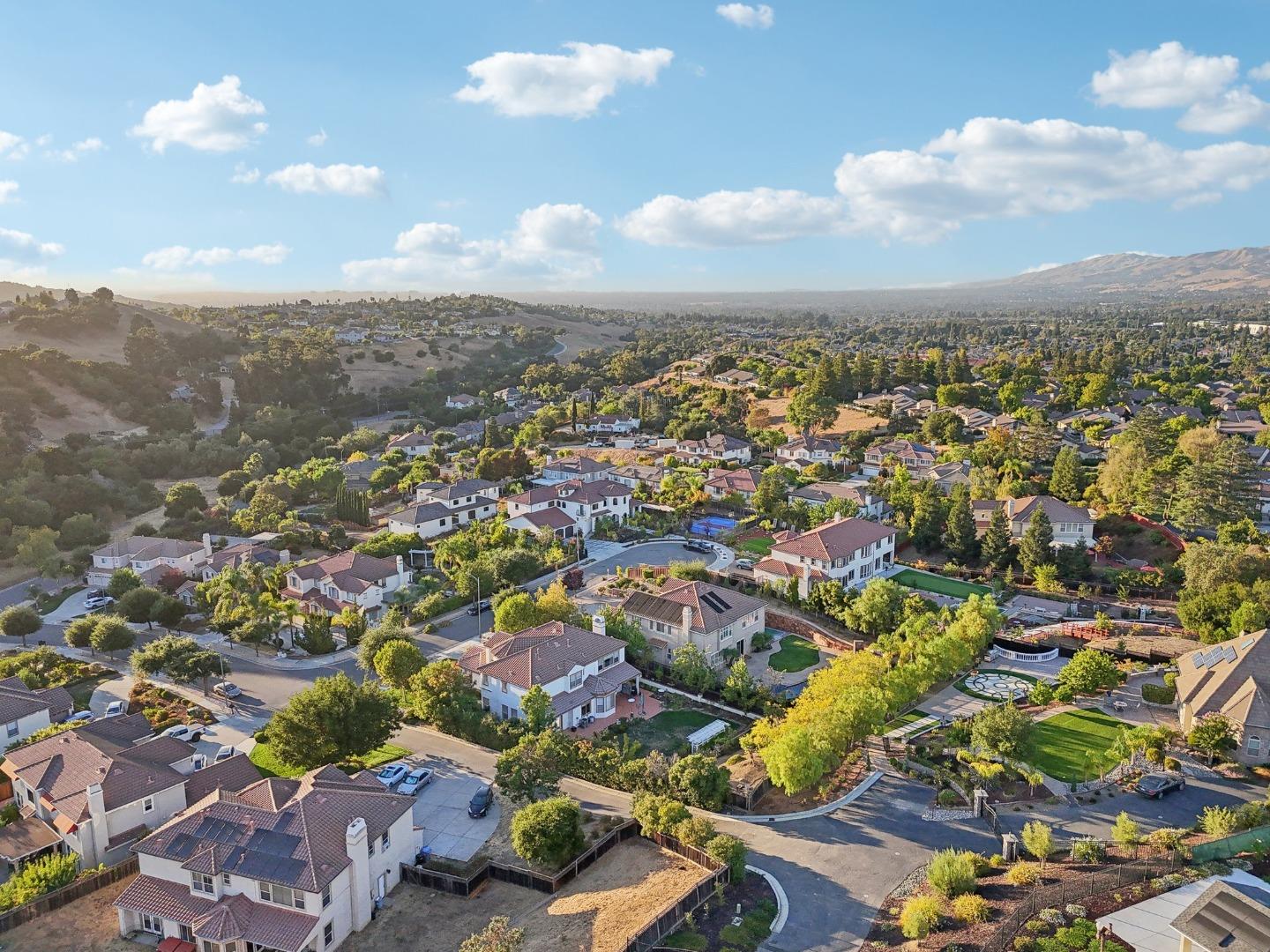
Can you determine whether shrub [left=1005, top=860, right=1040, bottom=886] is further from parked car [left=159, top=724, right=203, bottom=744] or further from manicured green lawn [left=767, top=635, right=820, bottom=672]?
parked car [left=159, top=724, right=203, bottom=744]

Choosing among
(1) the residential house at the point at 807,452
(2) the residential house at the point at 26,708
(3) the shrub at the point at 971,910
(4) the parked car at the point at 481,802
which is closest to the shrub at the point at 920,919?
(3) the shrub at the point at 971,910

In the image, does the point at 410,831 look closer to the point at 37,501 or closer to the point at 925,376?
the point at 37,501

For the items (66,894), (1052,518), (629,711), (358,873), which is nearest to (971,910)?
(358,873)

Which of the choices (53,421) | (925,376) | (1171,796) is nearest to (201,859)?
(1171,796)

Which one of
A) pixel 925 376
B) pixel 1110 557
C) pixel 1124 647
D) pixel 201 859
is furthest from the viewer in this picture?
pixel 925 376

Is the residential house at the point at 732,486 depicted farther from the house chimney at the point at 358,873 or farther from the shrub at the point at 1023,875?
the house chimney at the point at 358,873

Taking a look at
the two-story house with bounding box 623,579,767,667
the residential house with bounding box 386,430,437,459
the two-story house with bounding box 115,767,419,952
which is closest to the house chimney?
the two-story house with bounding box 115,767,419,952
